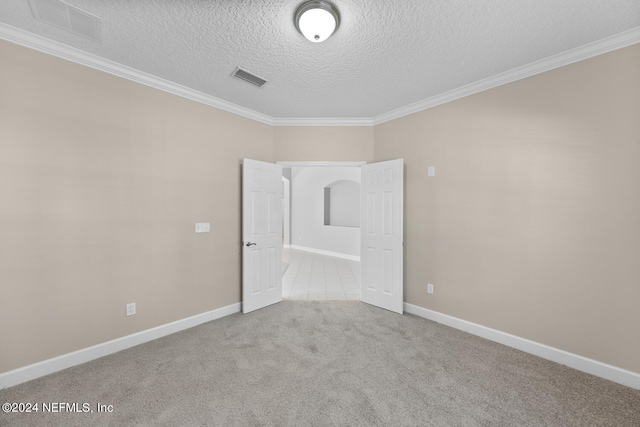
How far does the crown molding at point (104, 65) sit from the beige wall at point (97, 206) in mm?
62

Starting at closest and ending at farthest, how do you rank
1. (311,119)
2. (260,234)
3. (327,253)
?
(260,234) < (311,119) < (327,253)

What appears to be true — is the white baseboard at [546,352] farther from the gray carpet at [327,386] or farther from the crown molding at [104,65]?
the crown molding at [104,65]

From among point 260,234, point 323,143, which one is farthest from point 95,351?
point 323,143

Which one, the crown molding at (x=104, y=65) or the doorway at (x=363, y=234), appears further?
the doorway at (x=363, y=234)

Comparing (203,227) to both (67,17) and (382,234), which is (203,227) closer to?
(67,17)

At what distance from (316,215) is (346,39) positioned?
659cm

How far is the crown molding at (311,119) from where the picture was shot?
2.03 meters

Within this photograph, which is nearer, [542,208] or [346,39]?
[346,39]

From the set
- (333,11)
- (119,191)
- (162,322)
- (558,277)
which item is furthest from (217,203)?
(558,277)

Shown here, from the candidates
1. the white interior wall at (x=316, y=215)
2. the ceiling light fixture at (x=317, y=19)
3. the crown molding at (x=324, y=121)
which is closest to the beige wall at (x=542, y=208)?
the crown molding at (x=324, y=121)

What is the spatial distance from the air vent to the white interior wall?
4715 mm

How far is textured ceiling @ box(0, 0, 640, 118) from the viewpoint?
5.82ft

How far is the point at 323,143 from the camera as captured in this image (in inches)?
152

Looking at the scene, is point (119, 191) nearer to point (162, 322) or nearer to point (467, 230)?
point (162, 322)
